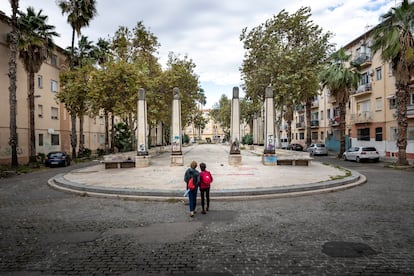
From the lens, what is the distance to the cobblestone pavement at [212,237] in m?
4.26

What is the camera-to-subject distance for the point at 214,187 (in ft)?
33.2

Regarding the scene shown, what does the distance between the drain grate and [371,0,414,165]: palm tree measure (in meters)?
17.4

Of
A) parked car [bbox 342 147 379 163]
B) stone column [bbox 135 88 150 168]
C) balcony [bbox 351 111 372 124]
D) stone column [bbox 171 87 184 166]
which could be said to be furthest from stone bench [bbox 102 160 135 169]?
balcony [bbox 351 111 372 124]

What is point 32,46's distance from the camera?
2252cm

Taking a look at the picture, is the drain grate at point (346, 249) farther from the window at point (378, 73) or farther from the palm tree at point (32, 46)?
the window at point (378, 73)

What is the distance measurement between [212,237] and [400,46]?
755 inches

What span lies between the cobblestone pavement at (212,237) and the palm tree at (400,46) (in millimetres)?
12862

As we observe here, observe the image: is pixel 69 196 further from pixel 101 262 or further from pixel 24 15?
pixel 24 15

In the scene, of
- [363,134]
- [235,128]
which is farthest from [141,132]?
[363,134]

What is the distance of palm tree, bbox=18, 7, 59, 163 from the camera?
21.9 meters

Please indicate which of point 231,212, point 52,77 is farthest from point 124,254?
point 52,77

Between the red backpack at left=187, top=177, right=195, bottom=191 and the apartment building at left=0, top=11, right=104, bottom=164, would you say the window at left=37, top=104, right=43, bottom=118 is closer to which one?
the apartment building at left=0, top=11, right=104, bottom=164

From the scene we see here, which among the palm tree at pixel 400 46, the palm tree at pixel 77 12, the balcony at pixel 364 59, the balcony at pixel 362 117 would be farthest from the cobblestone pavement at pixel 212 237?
the balcony at pixel 364 59

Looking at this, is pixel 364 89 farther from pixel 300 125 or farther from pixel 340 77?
pixel 300 125
